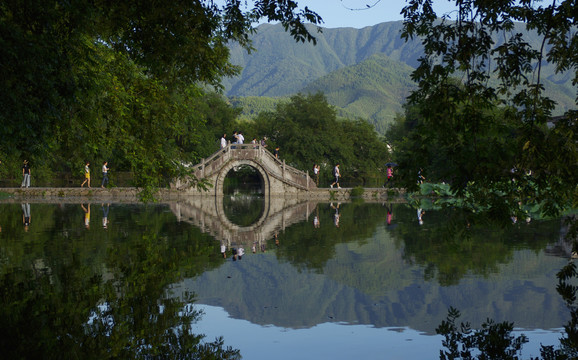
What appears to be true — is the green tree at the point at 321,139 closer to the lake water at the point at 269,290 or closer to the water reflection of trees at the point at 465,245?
the water reflection of trees at the point at 465,245

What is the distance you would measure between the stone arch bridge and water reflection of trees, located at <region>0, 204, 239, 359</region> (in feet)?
88.8

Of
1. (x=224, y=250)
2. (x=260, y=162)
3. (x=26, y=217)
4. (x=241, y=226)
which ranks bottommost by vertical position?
(x=224, y=250)

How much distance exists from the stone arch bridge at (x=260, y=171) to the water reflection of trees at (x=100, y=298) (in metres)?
27.1

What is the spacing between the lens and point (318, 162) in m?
58.8

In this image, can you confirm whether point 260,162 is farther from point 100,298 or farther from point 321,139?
point 100,298

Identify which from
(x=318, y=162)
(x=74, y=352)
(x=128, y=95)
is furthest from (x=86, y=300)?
Result: (x=318, y=162)

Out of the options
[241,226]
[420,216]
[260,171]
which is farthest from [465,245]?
[260,171]

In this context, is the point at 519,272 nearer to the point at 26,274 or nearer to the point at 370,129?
the point at 26,274

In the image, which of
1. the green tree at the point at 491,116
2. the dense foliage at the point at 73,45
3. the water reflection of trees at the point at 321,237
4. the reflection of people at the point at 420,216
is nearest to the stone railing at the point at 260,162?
the reflection of people at the point at 420,216

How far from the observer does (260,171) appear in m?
45.1

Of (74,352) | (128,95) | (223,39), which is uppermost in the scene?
(223,39)

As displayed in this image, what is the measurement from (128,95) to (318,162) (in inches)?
1682

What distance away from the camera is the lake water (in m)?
6.96

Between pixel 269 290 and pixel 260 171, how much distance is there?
34678 mm
